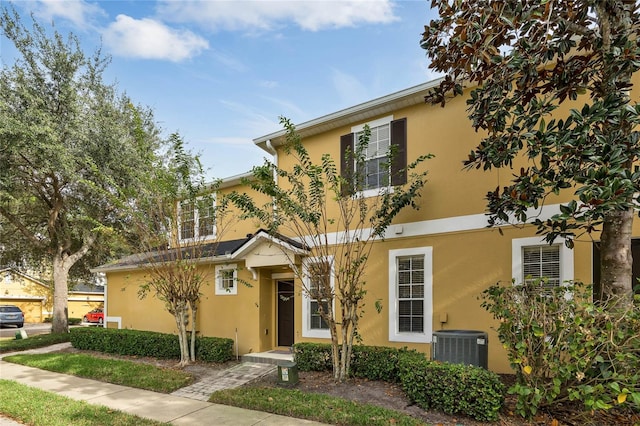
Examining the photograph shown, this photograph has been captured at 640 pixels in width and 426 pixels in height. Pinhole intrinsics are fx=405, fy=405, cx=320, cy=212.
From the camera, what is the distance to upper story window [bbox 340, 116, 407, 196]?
920 cm

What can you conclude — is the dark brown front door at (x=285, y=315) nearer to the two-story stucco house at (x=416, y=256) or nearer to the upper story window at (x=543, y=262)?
the two-story stucco house at (x=416, y=256)

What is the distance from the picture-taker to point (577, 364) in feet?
16.3

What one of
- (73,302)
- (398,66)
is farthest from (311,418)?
(73,302)

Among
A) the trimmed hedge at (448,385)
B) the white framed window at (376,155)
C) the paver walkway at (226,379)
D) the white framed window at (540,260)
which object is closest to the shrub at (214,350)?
the paver walkway at (226,379)

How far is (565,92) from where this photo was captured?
572 cm

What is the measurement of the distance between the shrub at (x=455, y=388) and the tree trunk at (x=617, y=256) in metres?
2.05

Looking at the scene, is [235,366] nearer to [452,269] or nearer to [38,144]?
[452,269]

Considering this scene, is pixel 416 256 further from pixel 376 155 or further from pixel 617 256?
pixel 617 256

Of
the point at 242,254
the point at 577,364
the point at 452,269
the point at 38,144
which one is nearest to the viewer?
the point at 577,364

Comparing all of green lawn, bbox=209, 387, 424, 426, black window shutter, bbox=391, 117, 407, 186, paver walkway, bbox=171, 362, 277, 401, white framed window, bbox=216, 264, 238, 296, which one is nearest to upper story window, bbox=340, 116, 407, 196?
black window shutter, bbox=391, 117, 407, 186

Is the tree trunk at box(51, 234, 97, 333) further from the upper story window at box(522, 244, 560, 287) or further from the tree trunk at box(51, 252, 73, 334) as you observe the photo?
the upper story window at box(522, 244, 560, 287)

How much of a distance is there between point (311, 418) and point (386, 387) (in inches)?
73.0

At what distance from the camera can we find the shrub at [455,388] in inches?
222

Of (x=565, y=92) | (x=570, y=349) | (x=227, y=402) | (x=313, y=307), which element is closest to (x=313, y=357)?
(x=313, y=307)
